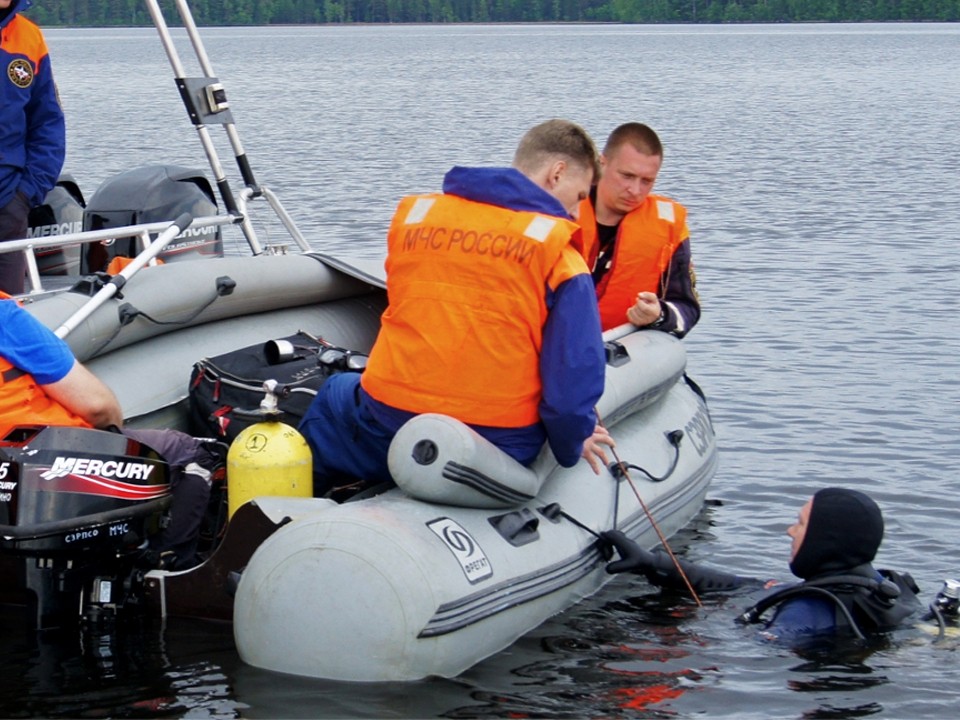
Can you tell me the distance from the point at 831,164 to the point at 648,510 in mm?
16216

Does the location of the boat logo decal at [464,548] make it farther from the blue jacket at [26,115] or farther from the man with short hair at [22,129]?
the blue jacket at [26,115]

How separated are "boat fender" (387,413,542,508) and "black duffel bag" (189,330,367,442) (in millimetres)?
857

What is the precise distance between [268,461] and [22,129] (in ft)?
7.03

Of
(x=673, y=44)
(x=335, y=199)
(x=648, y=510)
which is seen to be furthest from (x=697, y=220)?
(x=673, y=44)

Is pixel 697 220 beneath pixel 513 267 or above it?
beneath

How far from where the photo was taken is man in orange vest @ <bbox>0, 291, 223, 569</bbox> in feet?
14.4

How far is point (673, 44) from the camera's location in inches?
3243

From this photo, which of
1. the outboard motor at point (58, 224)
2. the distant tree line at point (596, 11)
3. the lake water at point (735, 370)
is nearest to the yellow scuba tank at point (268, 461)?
the lake water at point (735, 370)

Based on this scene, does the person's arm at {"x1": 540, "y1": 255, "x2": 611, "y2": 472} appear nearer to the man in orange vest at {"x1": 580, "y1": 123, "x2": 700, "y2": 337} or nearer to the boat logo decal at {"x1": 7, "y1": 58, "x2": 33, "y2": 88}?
the man in orange vest at {"x1": 580, "y1": 123, "x2": 700, "y2": 337}

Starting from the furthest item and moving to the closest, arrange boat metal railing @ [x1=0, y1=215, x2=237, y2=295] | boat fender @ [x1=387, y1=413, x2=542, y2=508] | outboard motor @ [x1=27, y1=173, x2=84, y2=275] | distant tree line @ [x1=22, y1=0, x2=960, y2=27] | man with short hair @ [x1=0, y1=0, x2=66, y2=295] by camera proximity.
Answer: distant tree line @ [x1=22, y1=0, x2=960, y2=27]
outboard motor @ [x1=27, y1=173, x2=84, y2=275]
man with short hair @ [x1=0, y1=0, x2=66, y2=295]
boat metal railing @ [x1=0, y1=215, x2=237, y2=295]
boat fender @ [x1=387, y1=413, x2=542, y2=508]

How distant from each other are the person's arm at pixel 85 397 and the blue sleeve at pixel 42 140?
1740 millimetres

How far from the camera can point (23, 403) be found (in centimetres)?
443

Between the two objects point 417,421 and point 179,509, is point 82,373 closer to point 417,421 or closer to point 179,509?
point 179,509

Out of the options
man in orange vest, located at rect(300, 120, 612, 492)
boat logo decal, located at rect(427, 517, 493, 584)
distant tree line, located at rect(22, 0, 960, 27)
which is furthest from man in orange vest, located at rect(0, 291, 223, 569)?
distant tree line, located at rect(22, 0, 960, 27)
